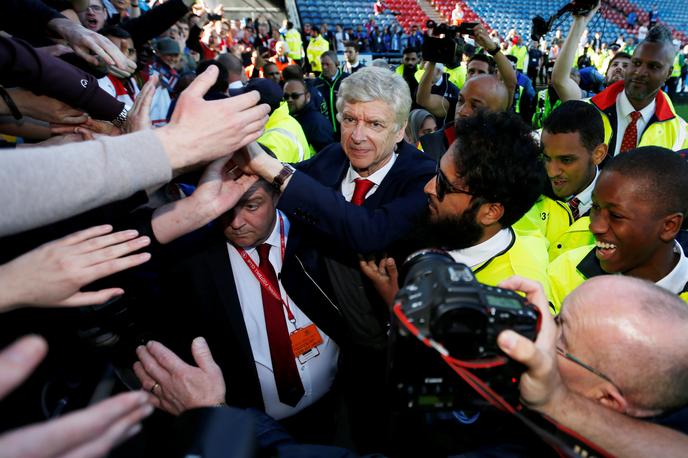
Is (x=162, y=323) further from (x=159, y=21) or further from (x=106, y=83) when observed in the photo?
(x=159, y=21)

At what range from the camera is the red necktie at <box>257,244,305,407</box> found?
1.93 meters

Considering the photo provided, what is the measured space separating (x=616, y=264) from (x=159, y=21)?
421cm

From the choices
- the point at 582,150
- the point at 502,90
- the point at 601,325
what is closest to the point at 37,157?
the point at 601,325

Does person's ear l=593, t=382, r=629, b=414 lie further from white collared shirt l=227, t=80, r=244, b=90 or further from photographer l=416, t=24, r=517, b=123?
white collared shirt l=227, t=80, r=244, b=90

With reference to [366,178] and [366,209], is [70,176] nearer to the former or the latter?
[366,209]

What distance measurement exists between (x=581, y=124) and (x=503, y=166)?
126 cm

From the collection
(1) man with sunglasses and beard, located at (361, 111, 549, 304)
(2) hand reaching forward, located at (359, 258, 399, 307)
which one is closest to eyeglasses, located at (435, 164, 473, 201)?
(1) man with sunglasses and beard, located at (361, 111, 549, 304)

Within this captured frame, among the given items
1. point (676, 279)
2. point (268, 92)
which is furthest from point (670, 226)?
point (268, 92)

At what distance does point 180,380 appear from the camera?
1.34 metres

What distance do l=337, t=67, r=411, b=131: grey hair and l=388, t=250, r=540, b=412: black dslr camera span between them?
1.35 metres

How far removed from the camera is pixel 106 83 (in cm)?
348

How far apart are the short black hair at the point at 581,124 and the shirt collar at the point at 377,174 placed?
117 cm

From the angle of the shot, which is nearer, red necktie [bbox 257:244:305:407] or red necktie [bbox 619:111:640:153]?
red necktie [bbox 257:244:305:407]

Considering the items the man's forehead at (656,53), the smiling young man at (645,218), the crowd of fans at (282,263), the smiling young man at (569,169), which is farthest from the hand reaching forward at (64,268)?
the man's forehead at (656,53)
